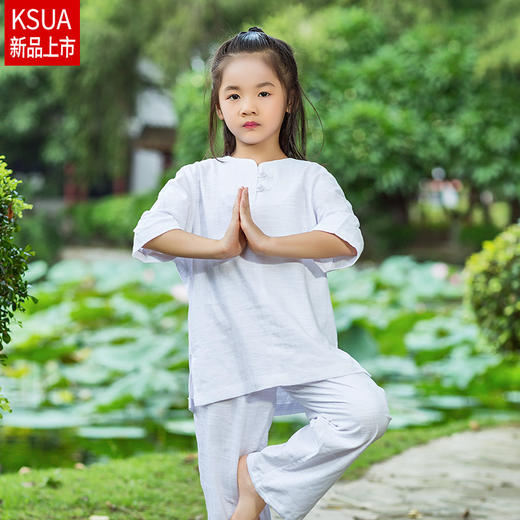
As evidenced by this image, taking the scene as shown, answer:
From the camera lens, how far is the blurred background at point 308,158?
4732 millimetres

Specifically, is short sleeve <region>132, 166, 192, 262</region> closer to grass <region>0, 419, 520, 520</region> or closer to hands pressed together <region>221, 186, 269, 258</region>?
hands pressed together <region>221, 186, 269, 258</region>

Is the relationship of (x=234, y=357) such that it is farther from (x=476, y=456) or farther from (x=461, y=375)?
(x=461, y=375)

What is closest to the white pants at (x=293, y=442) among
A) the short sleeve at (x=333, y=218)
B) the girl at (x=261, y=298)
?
the girl at (x=261, y=298)

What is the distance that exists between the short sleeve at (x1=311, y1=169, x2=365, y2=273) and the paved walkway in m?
1.06

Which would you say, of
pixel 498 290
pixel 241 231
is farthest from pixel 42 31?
pixel 498 290

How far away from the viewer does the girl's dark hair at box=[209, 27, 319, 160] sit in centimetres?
207

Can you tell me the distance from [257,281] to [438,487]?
163 centimetres

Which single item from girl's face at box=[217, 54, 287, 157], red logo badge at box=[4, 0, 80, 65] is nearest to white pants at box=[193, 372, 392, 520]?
girl's face at box=[217, 54, 287, 157]

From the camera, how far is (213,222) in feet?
6.81

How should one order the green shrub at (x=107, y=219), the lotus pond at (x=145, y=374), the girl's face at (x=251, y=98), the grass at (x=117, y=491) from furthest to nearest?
the green shrub at (x=107, y=219) < the lotus pond at (x=145, y=374) < the grass at (x=117, y=491) < the girl's face at (x=251, y=98)

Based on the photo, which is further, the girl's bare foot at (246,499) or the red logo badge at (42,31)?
the red logo badge at (42,31)

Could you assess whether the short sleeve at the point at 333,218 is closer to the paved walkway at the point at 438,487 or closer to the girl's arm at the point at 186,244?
the girl's arm at the point at 186,244

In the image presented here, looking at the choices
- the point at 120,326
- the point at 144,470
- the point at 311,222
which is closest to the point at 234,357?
the point at 311,222

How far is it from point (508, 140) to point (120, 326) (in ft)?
30.4
